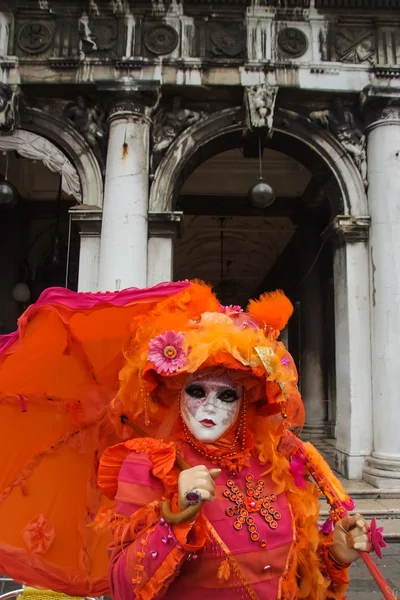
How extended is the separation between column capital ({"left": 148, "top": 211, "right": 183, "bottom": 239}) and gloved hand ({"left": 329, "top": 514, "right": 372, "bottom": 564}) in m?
5.13

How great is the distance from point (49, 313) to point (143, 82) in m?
5.57

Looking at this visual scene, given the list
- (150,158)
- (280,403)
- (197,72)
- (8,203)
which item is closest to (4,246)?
(8,203)

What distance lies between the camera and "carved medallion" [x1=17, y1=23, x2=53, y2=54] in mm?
6781

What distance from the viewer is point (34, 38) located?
6.82 metres

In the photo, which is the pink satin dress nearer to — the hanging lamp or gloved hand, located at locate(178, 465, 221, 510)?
gloved hand, located at locate(178, 465, 221, 510)

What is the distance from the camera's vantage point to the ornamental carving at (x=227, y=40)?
6.72 m

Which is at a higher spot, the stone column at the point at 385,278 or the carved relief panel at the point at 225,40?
the carved relief panel at the point at 225,40

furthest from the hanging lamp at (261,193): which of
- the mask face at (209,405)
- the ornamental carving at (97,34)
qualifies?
the mask face at (209,405)

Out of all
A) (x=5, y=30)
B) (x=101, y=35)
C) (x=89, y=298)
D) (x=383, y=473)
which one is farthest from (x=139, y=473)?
(x=5, y=30)

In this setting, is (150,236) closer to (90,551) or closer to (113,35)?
(113,35)

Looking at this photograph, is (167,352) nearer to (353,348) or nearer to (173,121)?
(353,348)

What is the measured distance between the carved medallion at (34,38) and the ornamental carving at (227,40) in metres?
2.38

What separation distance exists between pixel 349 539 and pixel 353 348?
4.89m

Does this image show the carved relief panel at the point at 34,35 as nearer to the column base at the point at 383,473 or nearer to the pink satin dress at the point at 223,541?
the pink satin dress at the point at 223,541
